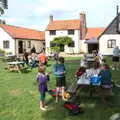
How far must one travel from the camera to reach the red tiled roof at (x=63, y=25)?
58312mm

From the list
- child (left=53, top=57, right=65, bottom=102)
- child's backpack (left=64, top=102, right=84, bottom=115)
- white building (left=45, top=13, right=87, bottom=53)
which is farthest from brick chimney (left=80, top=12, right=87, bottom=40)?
child's backpack (left=64, top=102, right=84, bottom=115)

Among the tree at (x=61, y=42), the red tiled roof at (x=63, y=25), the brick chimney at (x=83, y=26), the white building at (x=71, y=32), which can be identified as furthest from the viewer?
the brick chimney at (x=83, y=26)

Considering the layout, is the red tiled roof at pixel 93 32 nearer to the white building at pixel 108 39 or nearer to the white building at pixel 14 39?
the white building at pixel 108 39

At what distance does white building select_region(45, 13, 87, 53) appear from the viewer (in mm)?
57875

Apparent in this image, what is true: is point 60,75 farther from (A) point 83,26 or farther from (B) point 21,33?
(A) point 83,26

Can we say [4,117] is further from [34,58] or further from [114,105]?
[34,58]

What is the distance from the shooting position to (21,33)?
5456 centimetres

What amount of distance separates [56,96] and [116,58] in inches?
453

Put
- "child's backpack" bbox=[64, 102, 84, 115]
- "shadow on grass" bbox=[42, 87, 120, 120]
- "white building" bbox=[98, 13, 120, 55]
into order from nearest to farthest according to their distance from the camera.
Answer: "shadow on grass" bbox=[42, 87, 120, 120] < "child's backpack" bbox=[64, 102, 84, 115] < "white building" bbox=[98, 13, 120, 55]

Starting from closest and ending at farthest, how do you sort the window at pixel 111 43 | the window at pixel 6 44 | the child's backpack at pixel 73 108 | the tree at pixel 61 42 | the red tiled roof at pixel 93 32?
1. the child's backpack at pixel 73 108
2. the window at pixel 111 43
3. the window at pixel 6 44
4. the tree at pixel 61 42
5. the red tiled roof at pixel 93 32

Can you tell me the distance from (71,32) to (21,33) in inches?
365

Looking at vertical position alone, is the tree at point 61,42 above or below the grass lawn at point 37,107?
above

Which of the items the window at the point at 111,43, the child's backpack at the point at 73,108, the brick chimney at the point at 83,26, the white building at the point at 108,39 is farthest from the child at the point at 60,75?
the brick chimney at the point at 83,26

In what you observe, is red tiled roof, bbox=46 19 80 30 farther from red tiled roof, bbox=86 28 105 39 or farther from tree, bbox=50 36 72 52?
red tiled roof, bbox=86 28 105 39
